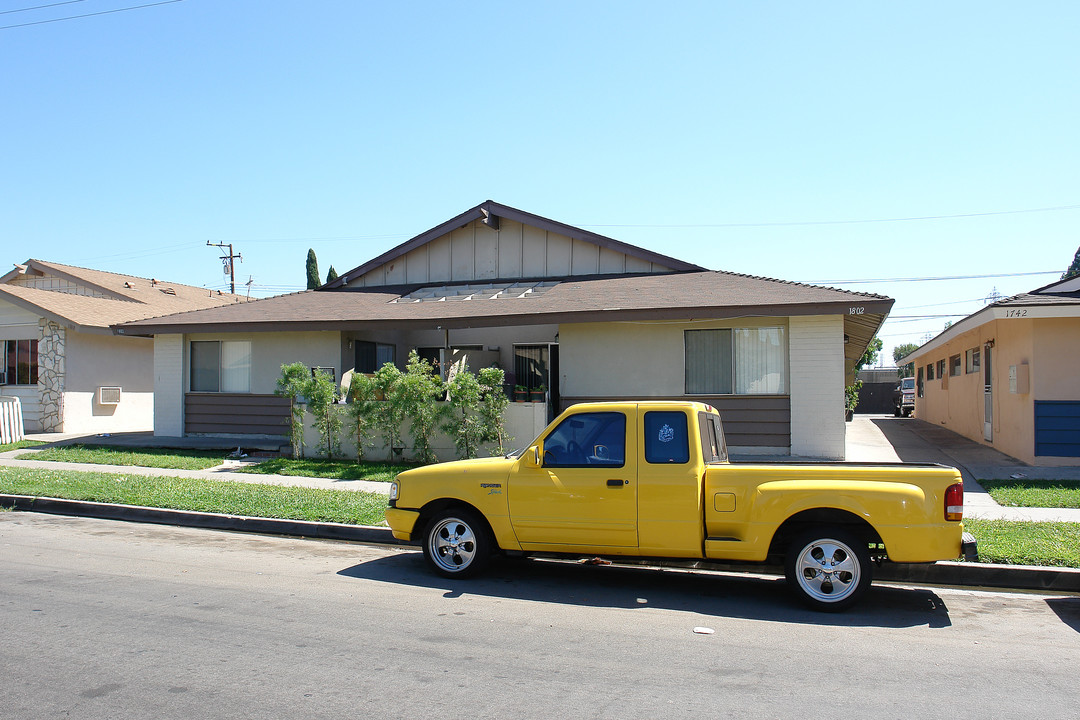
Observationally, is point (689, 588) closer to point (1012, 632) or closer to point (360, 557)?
point (1012, 632)

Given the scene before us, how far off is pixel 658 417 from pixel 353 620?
3065 millimetres

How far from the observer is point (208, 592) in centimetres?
671

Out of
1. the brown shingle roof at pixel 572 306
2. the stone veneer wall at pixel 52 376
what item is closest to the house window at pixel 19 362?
the stone veneer wall at pixel 52 376

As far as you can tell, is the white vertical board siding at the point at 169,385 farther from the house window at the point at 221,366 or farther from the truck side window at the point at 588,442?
the truck side window at the point at 588,442

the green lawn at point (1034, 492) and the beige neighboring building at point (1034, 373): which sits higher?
the beige neighboring building at point (1034, 373)

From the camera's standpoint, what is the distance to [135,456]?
15.8m

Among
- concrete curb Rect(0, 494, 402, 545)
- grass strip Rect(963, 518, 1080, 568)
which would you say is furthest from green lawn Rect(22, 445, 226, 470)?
grass strip Rect(963, 518, 1080, 568)

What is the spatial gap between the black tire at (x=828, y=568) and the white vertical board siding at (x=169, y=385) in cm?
1637

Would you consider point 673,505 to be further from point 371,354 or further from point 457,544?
point 371,354

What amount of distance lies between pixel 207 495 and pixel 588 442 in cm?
696

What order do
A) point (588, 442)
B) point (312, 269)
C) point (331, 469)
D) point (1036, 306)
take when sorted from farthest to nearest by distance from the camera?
point (312, 269) < point (331, 469) < point (1036, 306) < point (588, 442)

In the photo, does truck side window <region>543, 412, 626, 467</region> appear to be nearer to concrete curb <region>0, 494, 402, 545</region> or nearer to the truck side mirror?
the truck side mirror

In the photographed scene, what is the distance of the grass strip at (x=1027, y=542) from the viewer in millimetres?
7473

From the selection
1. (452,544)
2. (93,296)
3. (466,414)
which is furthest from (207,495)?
(93,296)
